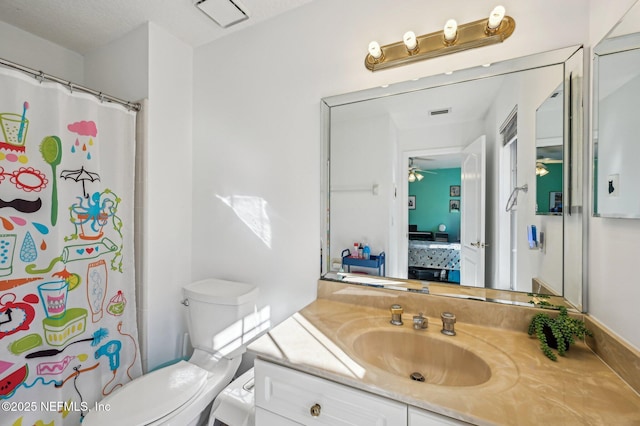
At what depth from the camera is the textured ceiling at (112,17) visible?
1.47 meters

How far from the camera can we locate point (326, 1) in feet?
4.58

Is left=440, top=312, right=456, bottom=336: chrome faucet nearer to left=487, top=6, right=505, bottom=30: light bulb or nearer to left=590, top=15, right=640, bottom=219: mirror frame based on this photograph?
left=590, top=15, right=640, bottom=219: mirror frame

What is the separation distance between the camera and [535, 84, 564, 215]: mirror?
3.24ft

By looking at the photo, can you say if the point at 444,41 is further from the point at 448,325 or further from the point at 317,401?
the point at 317,401

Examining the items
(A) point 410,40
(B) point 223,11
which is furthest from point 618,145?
(B) point 223,11

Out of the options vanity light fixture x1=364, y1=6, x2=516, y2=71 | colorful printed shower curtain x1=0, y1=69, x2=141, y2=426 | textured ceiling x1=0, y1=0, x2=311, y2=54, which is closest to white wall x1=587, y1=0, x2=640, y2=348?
vanity light fixture x1=364, y1=6, x2=516, y2=71

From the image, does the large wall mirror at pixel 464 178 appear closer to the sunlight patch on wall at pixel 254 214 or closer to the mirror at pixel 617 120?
the mirror at pixel 617 120

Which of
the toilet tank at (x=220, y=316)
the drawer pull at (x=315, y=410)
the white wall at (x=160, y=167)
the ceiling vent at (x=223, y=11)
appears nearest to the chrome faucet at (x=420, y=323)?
the drawer pull at (x=315, y=410)

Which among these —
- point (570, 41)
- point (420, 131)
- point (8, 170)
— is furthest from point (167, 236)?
point (570, 41)

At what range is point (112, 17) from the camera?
1.58 metres

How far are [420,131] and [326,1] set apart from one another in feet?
2.79

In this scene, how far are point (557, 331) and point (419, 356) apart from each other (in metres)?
0.44

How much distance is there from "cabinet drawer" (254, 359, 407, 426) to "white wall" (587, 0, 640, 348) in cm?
67

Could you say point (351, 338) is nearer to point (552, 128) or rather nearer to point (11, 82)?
point (552, 128)
